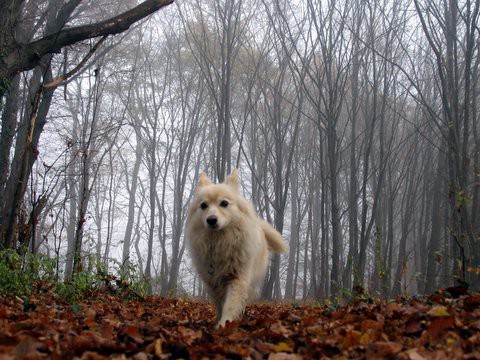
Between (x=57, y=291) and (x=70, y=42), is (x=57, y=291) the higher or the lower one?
the lower one

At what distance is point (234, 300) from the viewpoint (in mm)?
4148

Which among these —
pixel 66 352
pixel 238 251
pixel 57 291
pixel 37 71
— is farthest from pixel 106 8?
pixel 66 352

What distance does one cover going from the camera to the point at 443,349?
208 centimetres

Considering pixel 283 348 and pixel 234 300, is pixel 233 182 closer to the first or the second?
pixel 234 300

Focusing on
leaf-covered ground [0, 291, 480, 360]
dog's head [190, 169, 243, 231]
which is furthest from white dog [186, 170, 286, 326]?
leaf-covered ground [0, 291, 480, 360]

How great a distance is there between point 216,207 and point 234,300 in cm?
95

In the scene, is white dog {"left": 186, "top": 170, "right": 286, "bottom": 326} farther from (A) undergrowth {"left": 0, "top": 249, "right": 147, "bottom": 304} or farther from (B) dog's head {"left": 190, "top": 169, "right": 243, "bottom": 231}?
(A) undergrowth {"left": 0, "top": 249, "right": 147, "bottom": 304}

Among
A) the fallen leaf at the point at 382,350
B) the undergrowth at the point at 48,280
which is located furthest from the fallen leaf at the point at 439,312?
the undergrowth at the point at 48,280

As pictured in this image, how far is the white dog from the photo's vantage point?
14.4 feet

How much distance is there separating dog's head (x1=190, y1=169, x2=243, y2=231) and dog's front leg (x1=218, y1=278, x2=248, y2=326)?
590 mm

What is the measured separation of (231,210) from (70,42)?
11.6 feet

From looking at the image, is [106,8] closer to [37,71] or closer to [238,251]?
[37,71]

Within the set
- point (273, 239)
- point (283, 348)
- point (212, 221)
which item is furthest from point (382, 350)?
point (273, 239)

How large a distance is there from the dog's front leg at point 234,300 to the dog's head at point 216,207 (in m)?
0.59
